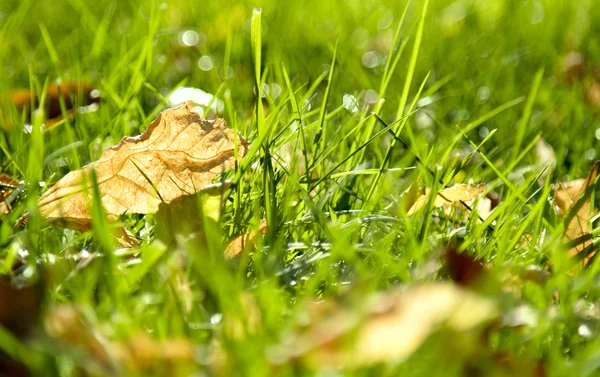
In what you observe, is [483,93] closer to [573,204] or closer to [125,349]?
[573,204]

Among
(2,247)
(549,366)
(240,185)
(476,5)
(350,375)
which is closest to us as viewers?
(350,375)

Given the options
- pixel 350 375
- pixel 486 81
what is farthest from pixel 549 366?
pixel 486 81

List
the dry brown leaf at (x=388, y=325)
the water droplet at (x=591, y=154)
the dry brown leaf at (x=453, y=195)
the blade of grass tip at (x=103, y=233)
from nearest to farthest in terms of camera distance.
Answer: the dry brown leaf at (x=388, y=325) → the blade of grass tip at (x=103, y=233) → the dry brown leaf at (x=453, y=195) → the water droplet at (x=591, y=154)

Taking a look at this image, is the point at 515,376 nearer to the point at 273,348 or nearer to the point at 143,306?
the point at 273,348

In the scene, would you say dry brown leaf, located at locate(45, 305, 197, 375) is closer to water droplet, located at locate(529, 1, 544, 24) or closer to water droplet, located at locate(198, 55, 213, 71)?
water droplet, located at locate(198, 55, 213, 71)

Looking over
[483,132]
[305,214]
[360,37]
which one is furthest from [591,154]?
[360,37]

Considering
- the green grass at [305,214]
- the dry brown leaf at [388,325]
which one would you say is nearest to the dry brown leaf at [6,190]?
the green grass at [305,214]

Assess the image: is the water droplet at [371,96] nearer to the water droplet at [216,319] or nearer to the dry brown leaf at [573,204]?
the dry brown leaf at [573,204]
